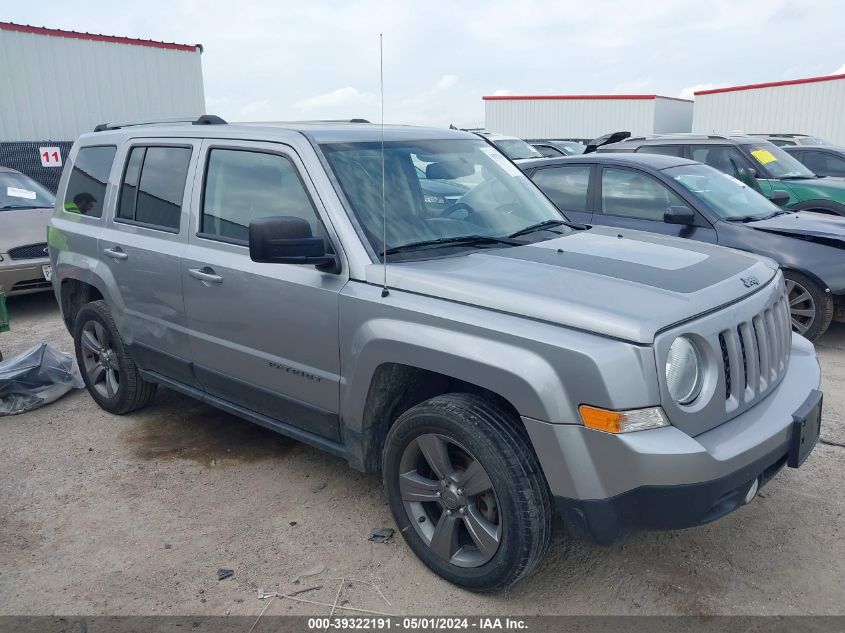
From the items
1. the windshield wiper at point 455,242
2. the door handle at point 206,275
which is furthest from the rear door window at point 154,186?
the windshield wiper at point 455,242

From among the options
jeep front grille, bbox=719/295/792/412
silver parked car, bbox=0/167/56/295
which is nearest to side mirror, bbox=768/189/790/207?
jeep front grille, bbox=719/295/792/412

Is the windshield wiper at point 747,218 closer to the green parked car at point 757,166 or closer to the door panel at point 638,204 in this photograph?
the door panel at point 638,204

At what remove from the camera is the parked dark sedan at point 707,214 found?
6.01 metres

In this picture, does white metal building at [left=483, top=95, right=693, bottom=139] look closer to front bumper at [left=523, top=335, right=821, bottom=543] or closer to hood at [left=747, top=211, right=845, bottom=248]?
hood at [left=747, top=211, right=845, bottom=248]

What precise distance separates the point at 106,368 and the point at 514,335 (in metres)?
3.44

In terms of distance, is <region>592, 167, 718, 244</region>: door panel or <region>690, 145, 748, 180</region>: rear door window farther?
<region>690, 145, 748, 180</region>: rear door window

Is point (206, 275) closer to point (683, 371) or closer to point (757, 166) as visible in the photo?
point (683, 371)

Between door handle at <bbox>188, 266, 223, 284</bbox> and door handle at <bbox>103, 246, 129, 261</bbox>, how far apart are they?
778 mm

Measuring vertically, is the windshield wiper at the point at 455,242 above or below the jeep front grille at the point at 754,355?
above

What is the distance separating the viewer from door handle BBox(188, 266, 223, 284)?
3.73 meters

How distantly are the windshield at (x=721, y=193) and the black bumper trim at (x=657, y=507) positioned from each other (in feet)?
13.8

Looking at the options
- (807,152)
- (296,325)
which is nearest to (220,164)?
(296,325)

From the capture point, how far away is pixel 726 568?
124 inches

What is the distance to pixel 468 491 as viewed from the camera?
2895mm
